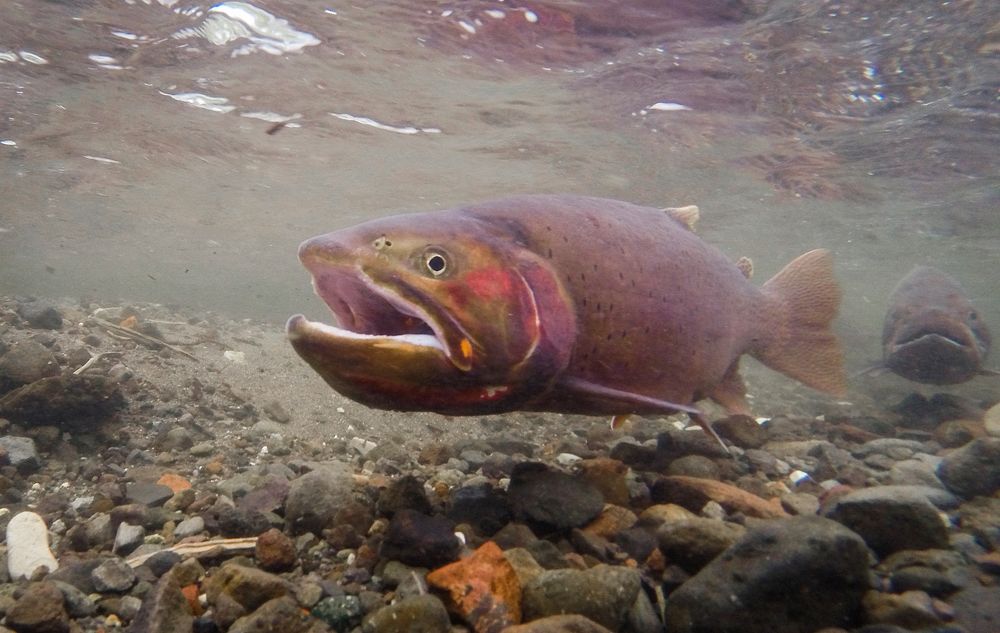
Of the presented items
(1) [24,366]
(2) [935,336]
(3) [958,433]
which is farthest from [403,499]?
(2) [935,336]

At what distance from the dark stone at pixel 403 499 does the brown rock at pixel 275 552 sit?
0.53 metres

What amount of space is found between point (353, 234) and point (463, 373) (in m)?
0.88

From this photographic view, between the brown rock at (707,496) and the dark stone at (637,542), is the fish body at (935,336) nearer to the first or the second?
the brown rock at (707,496)

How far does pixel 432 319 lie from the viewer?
2.59 meters

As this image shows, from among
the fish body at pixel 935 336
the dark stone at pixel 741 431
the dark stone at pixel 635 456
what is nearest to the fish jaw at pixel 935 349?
the fish body at pixel 935 336

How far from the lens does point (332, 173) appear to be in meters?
20.8

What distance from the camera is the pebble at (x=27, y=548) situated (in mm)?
2855

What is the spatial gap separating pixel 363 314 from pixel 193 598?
1498 millimetres

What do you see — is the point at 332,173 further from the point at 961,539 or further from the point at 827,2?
the point at 961,539

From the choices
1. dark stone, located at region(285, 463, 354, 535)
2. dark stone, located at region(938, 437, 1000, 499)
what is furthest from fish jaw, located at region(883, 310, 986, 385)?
dark stone, located at region(285, 463, 354, 535)

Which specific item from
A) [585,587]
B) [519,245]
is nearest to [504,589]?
[585,587]

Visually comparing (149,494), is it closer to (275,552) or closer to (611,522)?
(275,552)

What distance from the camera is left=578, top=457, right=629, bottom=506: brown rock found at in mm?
3365

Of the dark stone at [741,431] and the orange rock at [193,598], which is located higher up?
the orange rock at [193,598]
